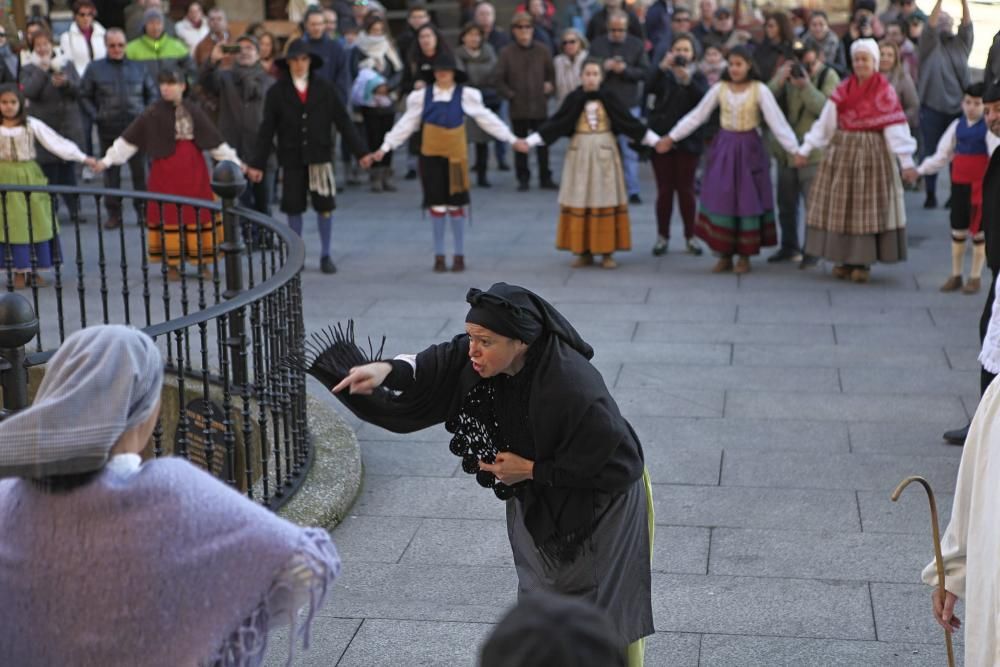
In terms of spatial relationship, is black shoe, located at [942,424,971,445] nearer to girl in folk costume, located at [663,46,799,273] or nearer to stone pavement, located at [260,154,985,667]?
stone pavement, located at [260,154,985,667]

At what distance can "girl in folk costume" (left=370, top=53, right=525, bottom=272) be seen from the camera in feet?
36.8

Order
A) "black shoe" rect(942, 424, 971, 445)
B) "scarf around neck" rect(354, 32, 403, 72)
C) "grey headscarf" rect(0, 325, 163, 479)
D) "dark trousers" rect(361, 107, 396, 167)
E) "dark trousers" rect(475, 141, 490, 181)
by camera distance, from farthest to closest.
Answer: "scarf around neck" rect(354, 32, 403, 72)
"dark trousers" rect(475, 141, 490, 181)
"dark trousers" rect(361, 107, 396, 167)
"black shoe" rect(942, 424, 971, 445)
"grey headscarf" rect(0, 325, 163, 479)

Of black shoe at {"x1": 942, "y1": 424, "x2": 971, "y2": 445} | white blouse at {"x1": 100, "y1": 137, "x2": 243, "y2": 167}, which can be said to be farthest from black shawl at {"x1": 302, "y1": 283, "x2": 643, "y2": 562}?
white blouse at {"x1": 100, "y1": 137, "x2": 243, "y2": 167}

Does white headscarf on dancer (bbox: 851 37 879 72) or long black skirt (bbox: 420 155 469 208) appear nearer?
white headscarf on dancer (bbox: 851 37 879 72)

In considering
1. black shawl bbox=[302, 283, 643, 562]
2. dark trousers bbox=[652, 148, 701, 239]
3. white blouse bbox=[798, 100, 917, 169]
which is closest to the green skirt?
dark trousers bbox=[652, 148, 701, 239]

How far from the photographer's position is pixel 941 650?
16.0 ft

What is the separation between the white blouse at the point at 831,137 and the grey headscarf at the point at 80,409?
8.65m

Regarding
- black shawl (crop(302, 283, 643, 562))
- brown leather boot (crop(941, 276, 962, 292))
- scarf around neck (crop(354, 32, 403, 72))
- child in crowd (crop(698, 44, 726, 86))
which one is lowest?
brown leather boot (crop(941, 276, 962, 292))

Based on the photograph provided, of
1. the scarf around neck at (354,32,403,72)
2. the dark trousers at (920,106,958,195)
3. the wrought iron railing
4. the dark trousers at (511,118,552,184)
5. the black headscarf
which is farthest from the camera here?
the scarf around neck at (354,32,403,72)

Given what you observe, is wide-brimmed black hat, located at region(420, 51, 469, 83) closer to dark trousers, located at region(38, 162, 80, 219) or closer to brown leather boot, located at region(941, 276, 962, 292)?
dark trousers, located at region(38, 162, 80, 219)

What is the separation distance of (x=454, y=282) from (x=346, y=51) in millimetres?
5489

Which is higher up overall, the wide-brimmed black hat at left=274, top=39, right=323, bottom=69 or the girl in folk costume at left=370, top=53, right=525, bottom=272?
the wide-brimmed black hat at left=274, top=39, right=323, bottom=69

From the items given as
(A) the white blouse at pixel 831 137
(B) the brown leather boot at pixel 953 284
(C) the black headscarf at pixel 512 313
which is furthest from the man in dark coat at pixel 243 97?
(C) the black headscarf at pixel 512 313

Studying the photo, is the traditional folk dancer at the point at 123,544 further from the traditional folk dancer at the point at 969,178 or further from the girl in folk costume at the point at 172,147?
the girl in folk costume at the point at 172,147
